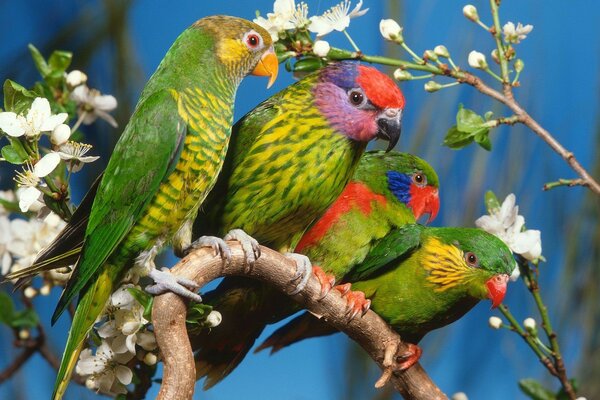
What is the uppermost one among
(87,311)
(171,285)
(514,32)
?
(514,32)

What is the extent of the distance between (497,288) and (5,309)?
1.12m

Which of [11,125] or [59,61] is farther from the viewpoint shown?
[59,61]

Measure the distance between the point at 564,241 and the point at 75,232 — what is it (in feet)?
7.26

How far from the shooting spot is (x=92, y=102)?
1.73 meters

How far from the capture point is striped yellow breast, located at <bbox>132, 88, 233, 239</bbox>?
4.21 ft

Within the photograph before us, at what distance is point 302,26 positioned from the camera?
1512mm

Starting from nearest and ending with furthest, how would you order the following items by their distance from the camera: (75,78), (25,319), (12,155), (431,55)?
1. (12,155)
2. (431,55)
3. (75,78)
4. (25,319)

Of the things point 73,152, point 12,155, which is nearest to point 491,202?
point 73,152

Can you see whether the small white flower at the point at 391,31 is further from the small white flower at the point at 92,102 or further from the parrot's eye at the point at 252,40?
the small white flower at the point at 92,102

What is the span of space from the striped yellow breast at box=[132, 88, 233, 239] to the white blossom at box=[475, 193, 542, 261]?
27.5 inches

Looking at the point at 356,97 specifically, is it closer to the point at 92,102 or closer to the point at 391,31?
the point at 391,31

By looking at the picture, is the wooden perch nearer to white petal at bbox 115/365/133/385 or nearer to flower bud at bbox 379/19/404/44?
white petal at bbox 115/365/133/385

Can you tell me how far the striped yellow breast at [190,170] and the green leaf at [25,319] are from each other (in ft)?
2.11

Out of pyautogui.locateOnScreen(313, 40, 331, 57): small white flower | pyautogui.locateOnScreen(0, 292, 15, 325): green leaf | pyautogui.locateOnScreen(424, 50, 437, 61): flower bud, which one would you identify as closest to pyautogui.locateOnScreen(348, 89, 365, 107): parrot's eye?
pyautogui.locateOnScreen(313, 40, 331, 57): small white flower
